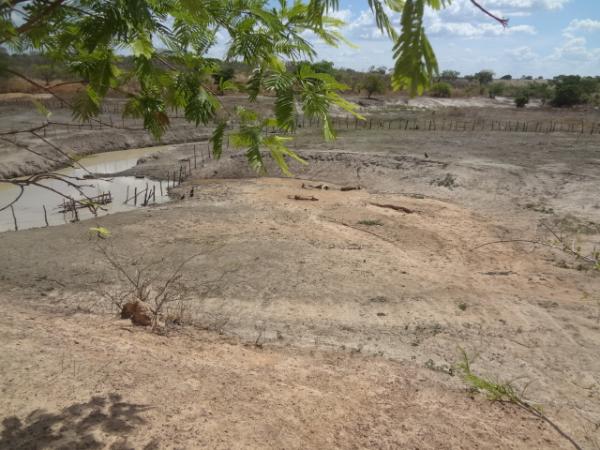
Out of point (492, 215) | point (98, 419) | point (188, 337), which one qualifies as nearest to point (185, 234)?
point (188, 337)

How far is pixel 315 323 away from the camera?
6.46 m

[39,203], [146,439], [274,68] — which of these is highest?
[274,68]

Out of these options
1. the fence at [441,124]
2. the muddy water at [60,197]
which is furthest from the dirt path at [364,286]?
the fence at [441,124]

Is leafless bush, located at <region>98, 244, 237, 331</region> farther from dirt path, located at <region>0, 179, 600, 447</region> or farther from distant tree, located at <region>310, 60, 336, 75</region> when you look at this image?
distant tree, located at <region>310, 60, 336, 75</region>

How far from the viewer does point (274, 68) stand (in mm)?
2094

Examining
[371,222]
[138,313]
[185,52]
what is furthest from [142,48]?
[371,222]

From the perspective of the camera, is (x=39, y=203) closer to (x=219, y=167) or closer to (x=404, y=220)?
(x=219, y=167)

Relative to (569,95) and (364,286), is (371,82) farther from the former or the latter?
(364,286)

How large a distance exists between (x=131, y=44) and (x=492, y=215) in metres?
11.7

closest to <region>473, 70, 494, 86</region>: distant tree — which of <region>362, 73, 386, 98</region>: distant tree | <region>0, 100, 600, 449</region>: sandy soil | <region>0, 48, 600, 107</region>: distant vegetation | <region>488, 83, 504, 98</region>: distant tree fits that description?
<region>0, 48, 600, 107</region>: distant vegetation

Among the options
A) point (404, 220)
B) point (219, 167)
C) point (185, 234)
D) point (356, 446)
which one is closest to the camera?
point (356, 446)

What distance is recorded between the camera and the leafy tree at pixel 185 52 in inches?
67.4

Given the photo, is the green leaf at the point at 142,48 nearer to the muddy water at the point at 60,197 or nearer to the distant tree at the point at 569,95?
the muddy water at the point at 60,197

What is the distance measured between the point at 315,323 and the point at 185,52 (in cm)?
489
